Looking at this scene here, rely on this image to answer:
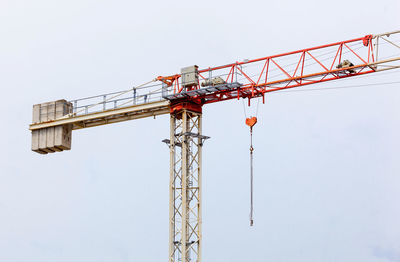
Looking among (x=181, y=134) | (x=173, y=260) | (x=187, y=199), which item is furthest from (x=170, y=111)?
(x=173, y=260)

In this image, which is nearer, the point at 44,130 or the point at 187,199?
the point at 187,199

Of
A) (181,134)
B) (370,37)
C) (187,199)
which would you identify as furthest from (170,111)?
(370,37)

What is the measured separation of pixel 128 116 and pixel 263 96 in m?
10.5

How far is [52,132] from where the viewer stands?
6353 centimetres

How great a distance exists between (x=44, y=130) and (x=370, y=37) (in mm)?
26261

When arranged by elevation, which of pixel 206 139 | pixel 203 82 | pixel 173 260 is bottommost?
pixel 173 260

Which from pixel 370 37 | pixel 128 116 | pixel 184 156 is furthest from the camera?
pixel 128 116

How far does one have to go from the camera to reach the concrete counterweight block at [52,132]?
207ft

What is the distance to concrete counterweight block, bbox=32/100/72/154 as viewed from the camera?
207 ft

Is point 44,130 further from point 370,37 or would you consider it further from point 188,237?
point 370,37

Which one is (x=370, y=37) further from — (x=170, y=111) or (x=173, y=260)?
(x=173, y=260)

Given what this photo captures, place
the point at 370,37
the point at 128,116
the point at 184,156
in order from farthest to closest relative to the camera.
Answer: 1. the point at 128,116
2. the point at 184,156
3. the point at 370,37

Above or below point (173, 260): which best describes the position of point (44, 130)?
above

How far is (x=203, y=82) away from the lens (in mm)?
56500
